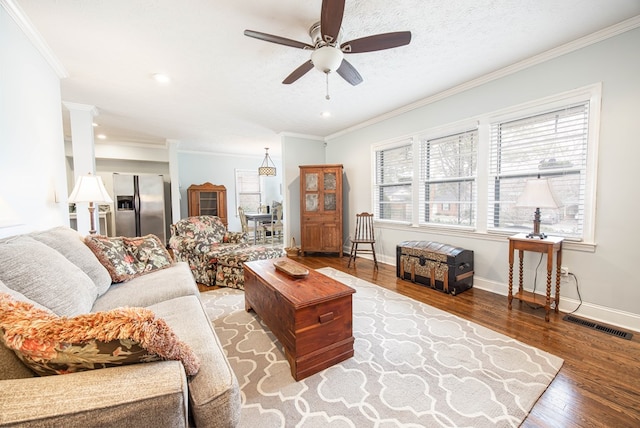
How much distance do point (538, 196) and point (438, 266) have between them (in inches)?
48.6

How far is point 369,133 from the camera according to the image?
4.67 meters

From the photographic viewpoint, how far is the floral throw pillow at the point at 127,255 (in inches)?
81.5

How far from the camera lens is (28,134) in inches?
81.2

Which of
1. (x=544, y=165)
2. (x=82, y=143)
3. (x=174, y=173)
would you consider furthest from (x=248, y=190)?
(x=544, y=165)

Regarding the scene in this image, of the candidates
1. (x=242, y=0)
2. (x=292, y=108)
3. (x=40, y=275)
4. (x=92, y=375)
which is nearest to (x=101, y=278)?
(x=40, y=275)

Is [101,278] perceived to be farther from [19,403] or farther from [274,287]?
[19,403]

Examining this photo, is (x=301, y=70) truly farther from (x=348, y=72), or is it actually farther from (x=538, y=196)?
(x=538, y=196)

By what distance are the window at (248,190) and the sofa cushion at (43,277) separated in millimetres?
6205

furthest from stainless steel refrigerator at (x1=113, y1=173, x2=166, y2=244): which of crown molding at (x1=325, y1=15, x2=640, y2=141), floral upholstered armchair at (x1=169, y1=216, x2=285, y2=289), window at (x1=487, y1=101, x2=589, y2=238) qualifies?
window at (x1=487, y1=101, x2=589, y2=238)

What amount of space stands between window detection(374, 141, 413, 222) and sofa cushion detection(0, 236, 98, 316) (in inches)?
153

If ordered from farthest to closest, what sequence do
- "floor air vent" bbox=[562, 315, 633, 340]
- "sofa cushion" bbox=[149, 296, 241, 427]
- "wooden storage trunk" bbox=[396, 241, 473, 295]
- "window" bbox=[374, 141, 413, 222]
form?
"window" bbox=[374, 141, 413, 222]
"wooden storage trunk" bbox=[396, 241, 473, 295]
"floor air vent" bbox=[562, 315, 633, 340]
"sofa cushion" bbox=[149, 296, 241, 427]

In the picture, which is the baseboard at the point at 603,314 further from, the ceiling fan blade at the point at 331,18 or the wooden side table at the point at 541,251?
the ceiling fan blade at the point at 331,18

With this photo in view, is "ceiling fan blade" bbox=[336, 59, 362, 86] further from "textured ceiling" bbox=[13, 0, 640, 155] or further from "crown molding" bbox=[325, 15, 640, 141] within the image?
"crown molding" bbox=[325, 15, 640, 141]

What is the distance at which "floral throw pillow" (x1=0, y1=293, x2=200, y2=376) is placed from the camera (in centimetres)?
73
